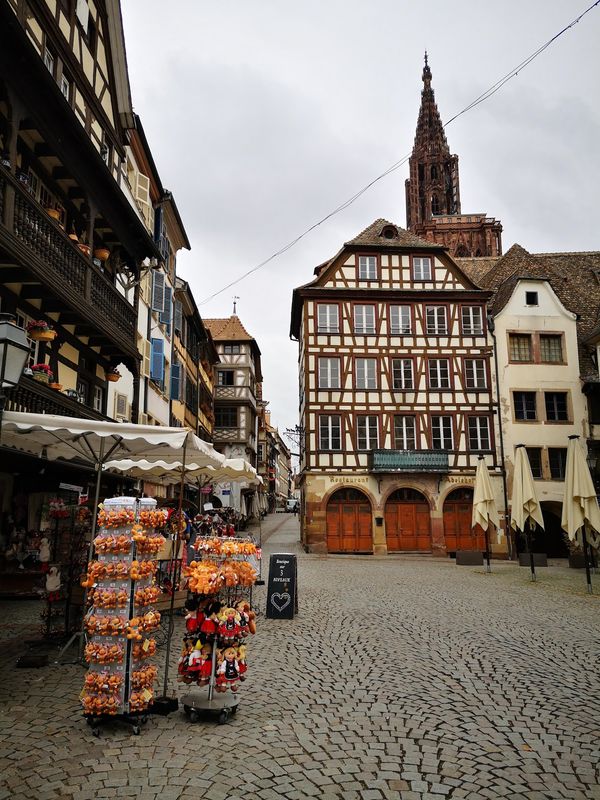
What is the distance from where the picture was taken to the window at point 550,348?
3153 cm

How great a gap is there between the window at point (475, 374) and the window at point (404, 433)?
3528mm

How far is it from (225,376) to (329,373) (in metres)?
16.9

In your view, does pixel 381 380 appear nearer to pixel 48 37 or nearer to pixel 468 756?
pixel 48 37

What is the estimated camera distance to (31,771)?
463 centimetres

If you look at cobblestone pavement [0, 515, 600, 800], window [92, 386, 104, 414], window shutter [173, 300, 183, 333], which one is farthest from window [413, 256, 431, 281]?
cobblestone pavement [0, 515, 600, 800]

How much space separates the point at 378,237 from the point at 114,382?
19834 mm

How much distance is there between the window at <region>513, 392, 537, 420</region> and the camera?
31.0m

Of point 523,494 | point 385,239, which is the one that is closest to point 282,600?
point 523,494

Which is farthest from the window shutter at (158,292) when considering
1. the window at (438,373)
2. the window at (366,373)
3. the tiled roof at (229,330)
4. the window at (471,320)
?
the tiled roof at (229,330)

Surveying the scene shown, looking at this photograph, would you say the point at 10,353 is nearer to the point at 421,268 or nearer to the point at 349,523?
the point at 349,523

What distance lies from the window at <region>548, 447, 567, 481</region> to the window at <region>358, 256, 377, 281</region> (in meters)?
12.5

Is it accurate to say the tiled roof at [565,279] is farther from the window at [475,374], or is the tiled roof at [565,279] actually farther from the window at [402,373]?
the window at [402,373]

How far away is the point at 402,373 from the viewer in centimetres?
3156

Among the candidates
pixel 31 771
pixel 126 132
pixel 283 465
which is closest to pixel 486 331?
pixel 126 132
